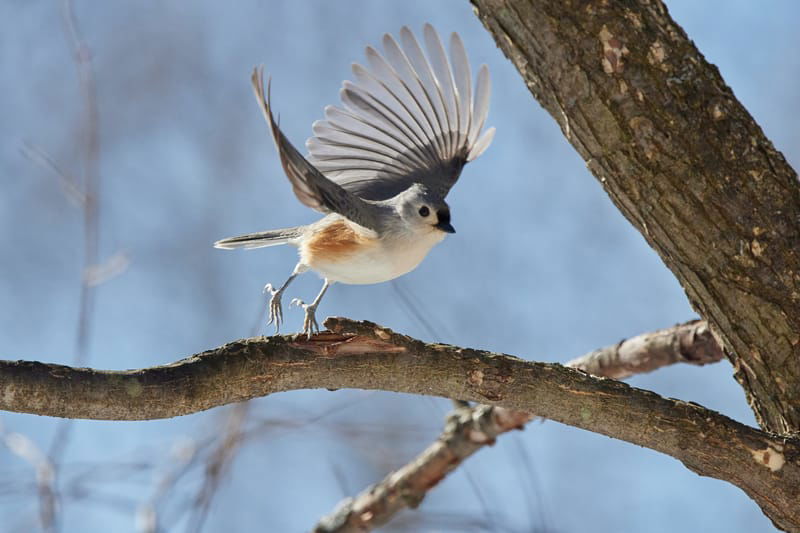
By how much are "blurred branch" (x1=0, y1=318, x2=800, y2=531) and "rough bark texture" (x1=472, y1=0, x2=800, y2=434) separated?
15 cm

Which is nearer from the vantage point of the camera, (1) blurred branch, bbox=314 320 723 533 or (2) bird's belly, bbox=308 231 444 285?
(2) bird's belly, bbox=308 231 444 285

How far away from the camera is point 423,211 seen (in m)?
1.83

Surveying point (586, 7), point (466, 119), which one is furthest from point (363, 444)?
point (586, 7)

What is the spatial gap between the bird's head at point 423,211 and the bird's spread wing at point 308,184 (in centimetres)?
12

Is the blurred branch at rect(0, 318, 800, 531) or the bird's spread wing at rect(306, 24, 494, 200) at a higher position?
the bird's spread wing at rect(306, 24, 494, 200)

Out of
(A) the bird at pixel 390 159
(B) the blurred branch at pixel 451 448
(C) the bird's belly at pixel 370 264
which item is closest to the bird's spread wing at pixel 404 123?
(A) the bird at pixel 390 159

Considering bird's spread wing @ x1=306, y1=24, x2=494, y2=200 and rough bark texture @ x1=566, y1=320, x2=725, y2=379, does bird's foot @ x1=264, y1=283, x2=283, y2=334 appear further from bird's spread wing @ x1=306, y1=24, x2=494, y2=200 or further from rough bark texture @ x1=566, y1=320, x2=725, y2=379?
rough bark texture @ x1=566, y1=320, x2=725, y2=379

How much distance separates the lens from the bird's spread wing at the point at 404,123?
185 cm

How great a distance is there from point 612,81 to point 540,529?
0.92 m

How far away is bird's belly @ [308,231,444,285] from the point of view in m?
1.70

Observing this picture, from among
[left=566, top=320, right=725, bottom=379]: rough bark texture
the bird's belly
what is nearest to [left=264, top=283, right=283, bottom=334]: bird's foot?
the bird's belly

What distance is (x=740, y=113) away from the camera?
1381mm

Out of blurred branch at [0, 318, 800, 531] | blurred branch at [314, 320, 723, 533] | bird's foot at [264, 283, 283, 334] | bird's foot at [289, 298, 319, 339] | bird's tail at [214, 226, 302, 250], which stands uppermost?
bird's tail at [214, 226, 302, 250]

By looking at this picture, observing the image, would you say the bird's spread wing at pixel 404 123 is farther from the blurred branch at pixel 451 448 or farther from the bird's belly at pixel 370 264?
the blurred branch at pixel 451 448
